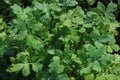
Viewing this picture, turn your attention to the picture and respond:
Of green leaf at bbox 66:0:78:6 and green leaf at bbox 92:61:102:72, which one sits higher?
green leaf at bbox 66:0:78:6

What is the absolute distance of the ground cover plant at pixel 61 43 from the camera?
7.15ft

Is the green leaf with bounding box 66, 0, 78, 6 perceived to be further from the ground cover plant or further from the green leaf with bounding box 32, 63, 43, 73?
the green leaf with bounding box 32, 63, 43, 73

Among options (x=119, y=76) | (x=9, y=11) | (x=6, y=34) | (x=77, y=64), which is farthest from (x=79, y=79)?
(x=9, y=11)

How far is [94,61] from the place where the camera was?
2.13 metres

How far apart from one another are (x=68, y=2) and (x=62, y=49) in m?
0.35

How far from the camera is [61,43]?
92.0 inches

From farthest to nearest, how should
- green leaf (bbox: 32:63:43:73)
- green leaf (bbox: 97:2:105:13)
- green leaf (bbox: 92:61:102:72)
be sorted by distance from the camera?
green leaf (bbox: 97:2:105:13) → green leaf (bbox: 32:63:43:73) → green leaf (bbox: 92:61:102:72)

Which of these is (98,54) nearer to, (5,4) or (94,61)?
(94,61)

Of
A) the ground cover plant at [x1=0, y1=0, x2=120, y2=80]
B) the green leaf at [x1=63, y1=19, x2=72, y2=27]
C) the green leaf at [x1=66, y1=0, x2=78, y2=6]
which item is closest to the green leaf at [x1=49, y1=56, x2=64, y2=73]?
the ground cover plant at [x1=0, y1=0, x2=120, y2=80]

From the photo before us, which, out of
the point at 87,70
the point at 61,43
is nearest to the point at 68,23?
the point at 61,43

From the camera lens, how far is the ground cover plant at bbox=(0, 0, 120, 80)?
2180 mm

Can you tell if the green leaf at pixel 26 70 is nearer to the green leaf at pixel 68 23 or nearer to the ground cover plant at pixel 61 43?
the ground cover plant at pixel 61 43

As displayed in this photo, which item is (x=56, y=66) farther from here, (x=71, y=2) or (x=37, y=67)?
(x=71, y=2)

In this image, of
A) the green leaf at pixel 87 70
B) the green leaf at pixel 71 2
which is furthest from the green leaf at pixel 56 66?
the green leaf at pixel 71 2
